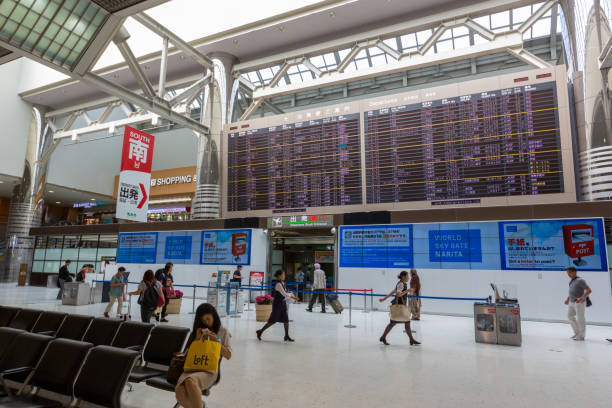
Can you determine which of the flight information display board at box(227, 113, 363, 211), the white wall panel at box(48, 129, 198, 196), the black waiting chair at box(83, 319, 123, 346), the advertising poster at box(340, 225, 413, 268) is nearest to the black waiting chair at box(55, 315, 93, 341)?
the black waiting chair at box(83, 319, 123, 346)

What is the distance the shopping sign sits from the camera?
10359 millimetres

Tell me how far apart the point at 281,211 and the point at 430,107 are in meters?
6.85

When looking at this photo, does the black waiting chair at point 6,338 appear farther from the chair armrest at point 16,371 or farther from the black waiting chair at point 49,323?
the black waiting chair at point 49,323

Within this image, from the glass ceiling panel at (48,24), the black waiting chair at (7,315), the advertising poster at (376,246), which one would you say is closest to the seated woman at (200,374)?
the black waiting chair at (7,315)

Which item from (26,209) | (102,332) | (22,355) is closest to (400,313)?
(102,332)

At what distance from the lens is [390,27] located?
48.2ft

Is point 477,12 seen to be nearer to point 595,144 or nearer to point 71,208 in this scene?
point 595,144

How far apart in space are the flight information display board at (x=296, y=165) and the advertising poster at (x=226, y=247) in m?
1.19

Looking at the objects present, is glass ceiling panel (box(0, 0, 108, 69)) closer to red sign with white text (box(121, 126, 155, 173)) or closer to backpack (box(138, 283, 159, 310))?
red sign with white text (box(121, 126, 155, 173))

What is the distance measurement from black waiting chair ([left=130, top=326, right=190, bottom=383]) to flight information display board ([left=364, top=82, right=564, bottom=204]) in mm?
10494

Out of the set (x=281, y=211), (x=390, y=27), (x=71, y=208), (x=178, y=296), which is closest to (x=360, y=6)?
(x=390, y=27)

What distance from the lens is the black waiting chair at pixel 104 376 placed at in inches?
120

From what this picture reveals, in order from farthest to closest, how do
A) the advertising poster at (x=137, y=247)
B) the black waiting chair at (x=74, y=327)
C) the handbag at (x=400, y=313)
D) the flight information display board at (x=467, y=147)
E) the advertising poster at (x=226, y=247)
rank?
the advertising poster at (x=137, y=247) < the advertising poster at (x=226, y=247) < the flight information display board at (x=467, y=147) < the handbag at (x=400, y=313) < the black waiting chair at (x=74, y=327)

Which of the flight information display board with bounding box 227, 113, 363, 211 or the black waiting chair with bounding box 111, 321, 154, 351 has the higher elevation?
the flight information display board with bounding box 227, 113, 363, 211
